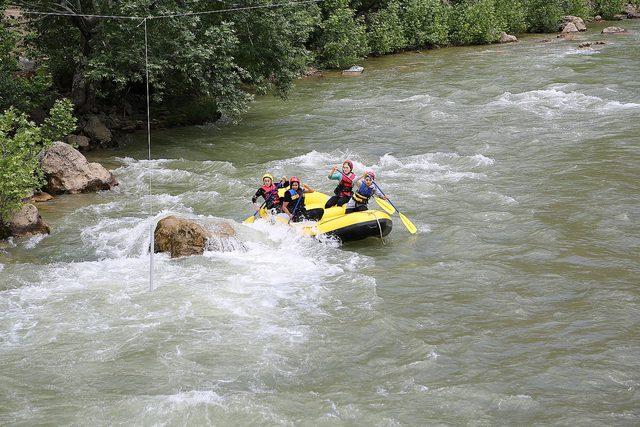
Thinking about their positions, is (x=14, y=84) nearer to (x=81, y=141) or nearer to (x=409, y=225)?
(x=81, y=141)

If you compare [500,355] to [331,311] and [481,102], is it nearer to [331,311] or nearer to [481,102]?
[331,311]

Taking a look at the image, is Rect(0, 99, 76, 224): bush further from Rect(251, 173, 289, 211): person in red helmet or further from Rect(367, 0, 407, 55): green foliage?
Rect(367, 0, 407, 55): green foliage

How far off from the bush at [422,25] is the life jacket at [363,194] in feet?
70.0

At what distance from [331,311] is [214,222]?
3.05m

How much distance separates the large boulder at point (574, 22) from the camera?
34062 millimetres

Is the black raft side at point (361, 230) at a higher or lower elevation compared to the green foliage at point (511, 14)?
lower

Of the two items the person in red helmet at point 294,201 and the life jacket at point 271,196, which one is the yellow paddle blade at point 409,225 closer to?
the person in red helmet at point 294,201

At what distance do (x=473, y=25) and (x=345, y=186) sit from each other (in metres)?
23.1

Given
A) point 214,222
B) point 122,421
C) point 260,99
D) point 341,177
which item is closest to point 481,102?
point 260,99

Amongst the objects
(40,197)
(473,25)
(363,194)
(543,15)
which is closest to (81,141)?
(40,197)

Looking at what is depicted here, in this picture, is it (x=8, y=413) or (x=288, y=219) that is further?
(x=288, y=219)

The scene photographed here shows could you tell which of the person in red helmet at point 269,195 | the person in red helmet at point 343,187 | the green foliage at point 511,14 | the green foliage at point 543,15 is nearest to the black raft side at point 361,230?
the person in red helmet at point 343,187

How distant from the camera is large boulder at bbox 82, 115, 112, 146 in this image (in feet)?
56.0

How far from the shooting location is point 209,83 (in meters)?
16.7
